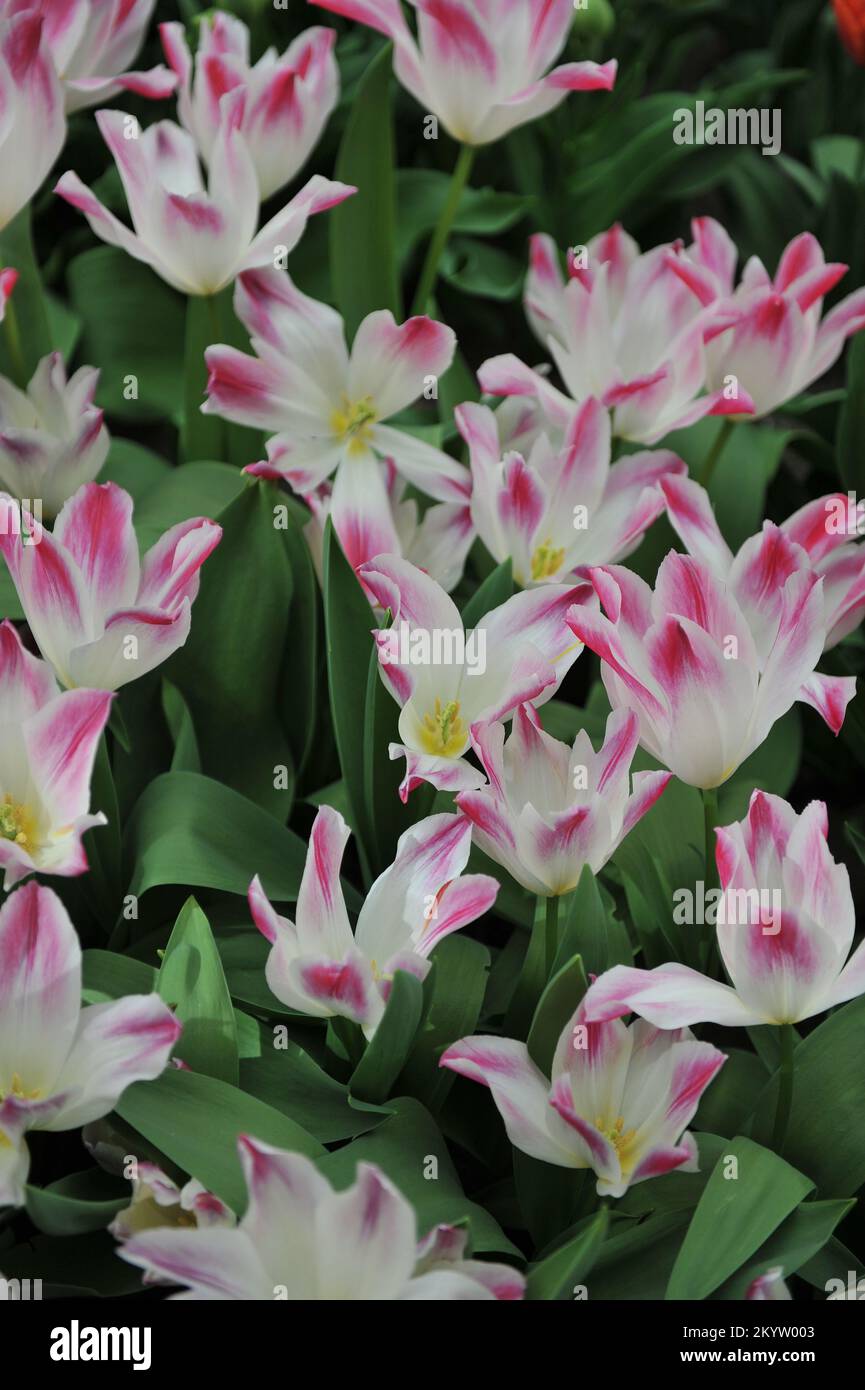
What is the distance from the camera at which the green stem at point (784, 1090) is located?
0.67 m

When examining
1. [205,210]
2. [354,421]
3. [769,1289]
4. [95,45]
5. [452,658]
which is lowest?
[769,1289]

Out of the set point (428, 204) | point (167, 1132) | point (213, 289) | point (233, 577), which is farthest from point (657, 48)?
point (167, 1132)

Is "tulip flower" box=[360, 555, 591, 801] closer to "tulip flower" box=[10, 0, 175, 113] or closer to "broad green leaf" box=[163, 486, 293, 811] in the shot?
"broad green leaf" box=[163, 486, 293, 811]

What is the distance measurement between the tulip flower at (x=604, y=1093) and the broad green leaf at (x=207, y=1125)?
0.09 m

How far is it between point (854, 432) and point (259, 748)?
1.62ft

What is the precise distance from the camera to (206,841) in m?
0.77

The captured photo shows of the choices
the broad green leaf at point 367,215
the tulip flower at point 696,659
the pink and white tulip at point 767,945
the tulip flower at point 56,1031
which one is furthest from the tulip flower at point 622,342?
the tulip flower at point 56,1031

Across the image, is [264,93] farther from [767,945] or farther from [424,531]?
[767,945]

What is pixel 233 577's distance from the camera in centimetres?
85

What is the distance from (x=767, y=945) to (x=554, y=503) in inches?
12.8

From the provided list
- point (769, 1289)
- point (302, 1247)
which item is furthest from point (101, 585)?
point (769, 1289)

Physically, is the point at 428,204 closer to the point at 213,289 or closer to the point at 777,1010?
the point at 213,289

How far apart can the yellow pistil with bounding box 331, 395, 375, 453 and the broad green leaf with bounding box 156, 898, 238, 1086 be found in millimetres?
322

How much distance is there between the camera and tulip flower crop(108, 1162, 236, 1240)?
0.60m
